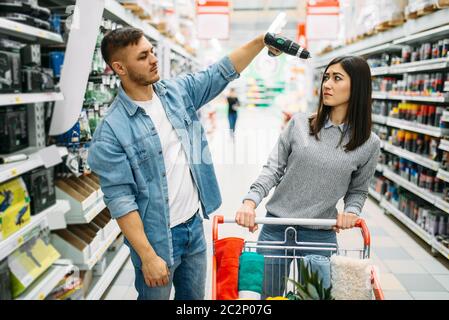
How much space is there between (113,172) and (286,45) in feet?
3.00

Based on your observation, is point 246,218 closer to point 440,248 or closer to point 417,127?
point 440,248

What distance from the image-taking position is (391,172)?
17.5 feet

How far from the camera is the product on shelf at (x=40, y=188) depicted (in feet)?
7.61

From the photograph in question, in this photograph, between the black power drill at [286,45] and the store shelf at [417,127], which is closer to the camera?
the black power drill at [286,45]

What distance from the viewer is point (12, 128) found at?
228 centimetres

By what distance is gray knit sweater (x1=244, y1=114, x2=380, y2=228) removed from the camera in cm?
174

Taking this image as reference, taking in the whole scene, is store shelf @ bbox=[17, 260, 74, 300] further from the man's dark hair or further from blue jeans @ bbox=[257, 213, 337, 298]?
the man's dark hair

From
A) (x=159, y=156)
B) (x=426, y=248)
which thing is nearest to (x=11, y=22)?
(x=159, y=156)

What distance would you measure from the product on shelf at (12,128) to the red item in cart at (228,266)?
142cm

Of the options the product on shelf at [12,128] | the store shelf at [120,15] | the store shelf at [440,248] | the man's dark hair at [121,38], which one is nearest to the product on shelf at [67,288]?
the product on shelf at [12,128]

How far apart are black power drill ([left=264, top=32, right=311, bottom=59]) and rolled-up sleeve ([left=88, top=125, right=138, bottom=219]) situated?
811mm

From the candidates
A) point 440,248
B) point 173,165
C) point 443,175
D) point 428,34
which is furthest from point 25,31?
point 440,248

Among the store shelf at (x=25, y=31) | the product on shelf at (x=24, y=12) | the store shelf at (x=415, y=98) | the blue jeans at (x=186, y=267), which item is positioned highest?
the product on shelf at (x=24, y=12)

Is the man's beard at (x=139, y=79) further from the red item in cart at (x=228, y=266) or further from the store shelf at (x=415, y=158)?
the store shelf at (x=415, y=158)
